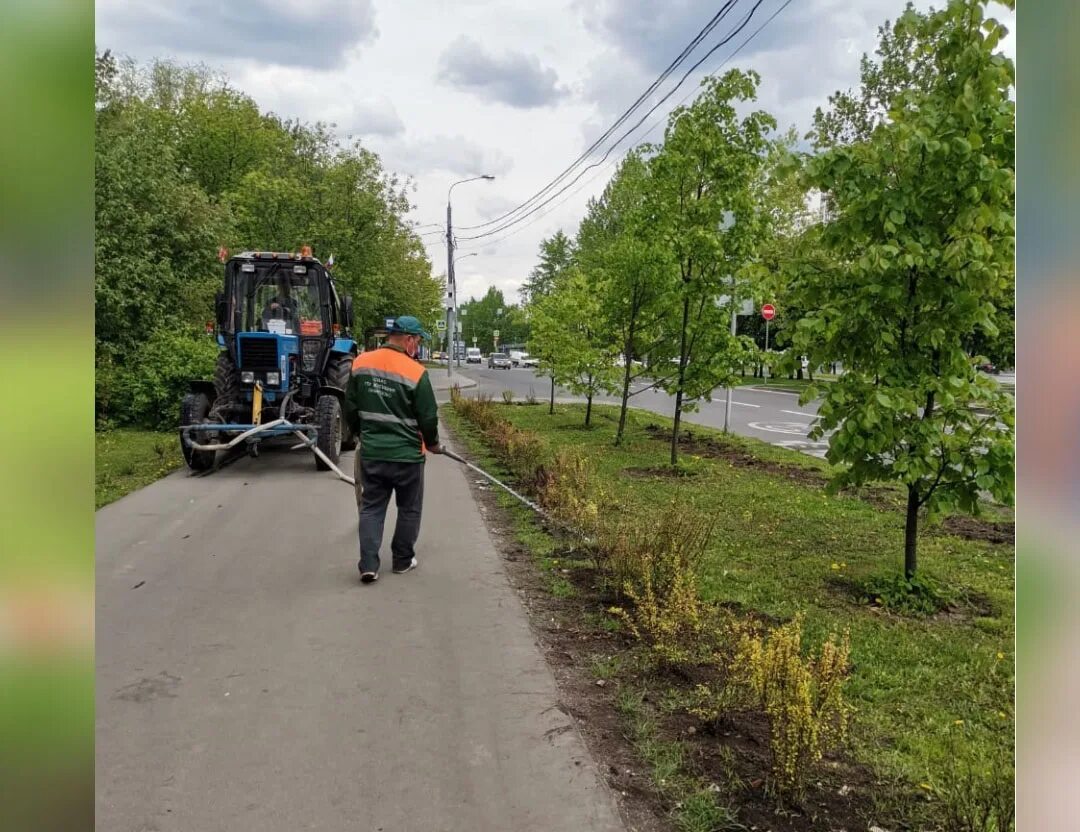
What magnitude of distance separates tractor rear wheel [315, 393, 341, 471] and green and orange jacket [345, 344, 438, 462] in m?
4.96

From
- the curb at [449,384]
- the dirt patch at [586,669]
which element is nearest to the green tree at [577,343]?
the dirt patch at [586,669]

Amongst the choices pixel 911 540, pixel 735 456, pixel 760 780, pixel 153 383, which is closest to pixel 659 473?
pixel 735 456

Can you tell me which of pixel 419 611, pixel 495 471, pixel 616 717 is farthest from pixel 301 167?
pixel 616 717

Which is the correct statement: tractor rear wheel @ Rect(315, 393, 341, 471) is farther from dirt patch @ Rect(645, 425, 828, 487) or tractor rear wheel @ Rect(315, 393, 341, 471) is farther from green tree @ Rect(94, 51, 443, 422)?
dirt patch @ Rect(645, 425, 828, 487)

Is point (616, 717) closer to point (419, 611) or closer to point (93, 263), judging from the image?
point (419, 611)

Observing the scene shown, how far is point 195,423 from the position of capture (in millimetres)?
10445

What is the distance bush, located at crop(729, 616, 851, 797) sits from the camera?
3.01 metres

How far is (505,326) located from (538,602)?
107 meters

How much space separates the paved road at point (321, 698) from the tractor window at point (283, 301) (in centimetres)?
532

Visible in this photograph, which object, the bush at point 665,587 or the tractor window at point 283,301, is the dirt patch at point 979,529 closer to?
the bush at point 665,587

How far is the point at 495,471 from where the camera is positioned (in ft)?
36.0
